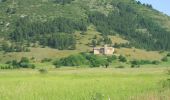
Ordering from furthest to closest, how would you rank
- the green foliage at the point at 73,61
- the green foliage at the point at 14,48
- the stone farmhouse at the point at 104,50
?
the green foliage at the point at 14,48 → the stone farmhouse at the point at 104,50 → the green foliage at the point at 73,61

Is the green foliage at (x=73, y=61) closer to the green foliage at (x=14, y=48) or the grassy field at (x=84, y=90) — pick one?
the green foliage at (x=14, y=48)

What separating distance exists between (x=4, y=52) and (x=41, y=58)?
16905 mm

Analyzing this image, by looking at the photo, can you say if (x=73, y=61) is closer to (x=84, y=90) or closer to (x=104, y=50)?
(x=104, y=50)

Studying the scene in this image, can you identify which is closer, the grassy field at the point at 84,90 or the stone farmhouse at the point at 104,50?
the grassy field at the point at 84,90

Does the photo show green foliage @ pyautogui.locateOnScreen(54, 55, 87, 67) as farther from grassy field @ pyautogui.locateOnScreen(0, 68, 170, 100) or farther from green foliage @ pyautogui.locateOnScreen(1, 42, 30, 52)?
grassy field @ pyautogui.locateOnScreen(0, 68, 170, 100)

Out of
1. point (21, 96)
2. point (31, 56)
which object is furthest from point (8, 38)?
point (21, 96)

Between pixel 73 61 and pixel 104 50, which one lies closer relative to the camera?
pixel 73 61

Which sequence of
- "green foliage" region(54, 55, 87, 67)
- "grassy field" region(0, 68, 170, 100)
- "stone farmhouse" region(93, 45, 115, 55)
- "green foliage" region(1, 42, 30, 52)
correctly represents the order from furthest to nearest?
"green foliage" region(1, 42, 30, 52), "stone farmhouse" region(93, 45, 115, 55), "green foliage" region(54, 55, 87, 67), "grassy field" region(0, 68, 170, 100)

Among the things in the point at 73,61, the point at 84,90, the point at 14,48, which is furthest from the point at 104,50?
the point at 84,90

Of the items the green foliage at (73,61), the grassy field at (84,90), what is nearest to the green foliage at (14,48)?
the green foliage at (73,61)

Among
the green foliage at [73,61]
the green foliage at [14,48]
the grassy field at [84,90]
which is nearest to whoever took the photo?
the grassy field at [84,90]

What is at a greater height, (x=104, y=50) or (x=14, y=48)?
(x=104, y=50)

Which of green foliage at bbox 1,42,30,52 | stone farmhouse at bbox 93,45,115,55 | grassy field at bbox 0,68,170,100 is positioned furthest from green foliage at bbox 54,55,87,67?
grassy field at bbox 0,68,170,100

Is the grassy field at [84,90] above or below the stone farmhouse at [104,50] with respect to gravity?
above
